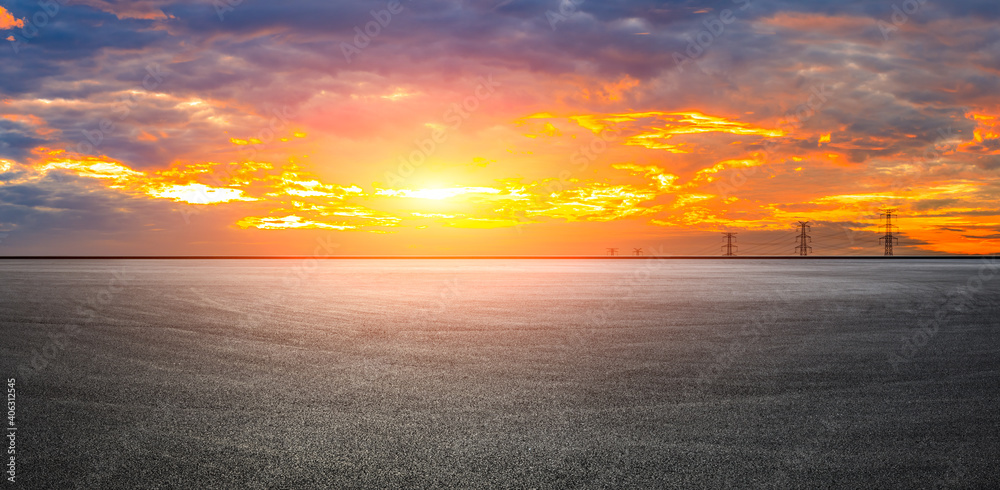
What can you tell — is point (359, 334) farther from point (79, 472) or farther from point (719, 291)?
point (719, 291)

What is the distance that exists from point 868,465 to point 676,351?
5473mm

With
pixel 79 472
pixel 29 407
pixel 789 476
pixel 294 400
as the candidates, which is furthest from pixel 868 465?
pixel 29 407

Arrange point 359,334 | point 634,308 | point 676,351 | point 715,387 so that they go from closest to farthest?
point 715,387 < point 676,351 < point 359,334 < point 634,308

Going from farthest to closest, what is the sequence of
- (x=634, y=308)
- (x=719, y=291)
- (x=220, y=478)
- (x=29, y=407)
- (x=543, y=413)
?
A: (x=719, y=291)
(x=634, y=308)
(x=29, y=407)
(x=543, y=413)
(x=220, y=478)

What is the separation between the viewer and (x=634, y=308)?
18.0 metres

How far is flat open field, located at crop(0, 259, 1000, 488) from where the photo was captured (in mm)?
5008

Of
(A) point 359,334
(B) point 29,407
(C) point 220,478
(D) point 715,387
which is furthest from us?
(A) point 359,334

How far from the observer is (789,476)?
487 cm

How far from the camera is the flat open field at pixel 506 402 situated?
16.4 feet

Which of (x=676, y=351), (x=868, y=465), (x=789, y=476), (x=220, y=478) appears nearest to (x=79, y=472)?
(x=220, y=478)

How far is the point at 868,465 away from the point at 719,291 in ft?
68.4

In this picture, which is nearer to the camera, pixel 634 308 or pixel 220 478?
pixel 220 478

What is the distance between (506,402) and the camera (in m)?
7.09

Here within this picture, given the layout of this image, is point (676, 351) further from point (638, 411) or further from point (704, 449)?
point (704, 449)
